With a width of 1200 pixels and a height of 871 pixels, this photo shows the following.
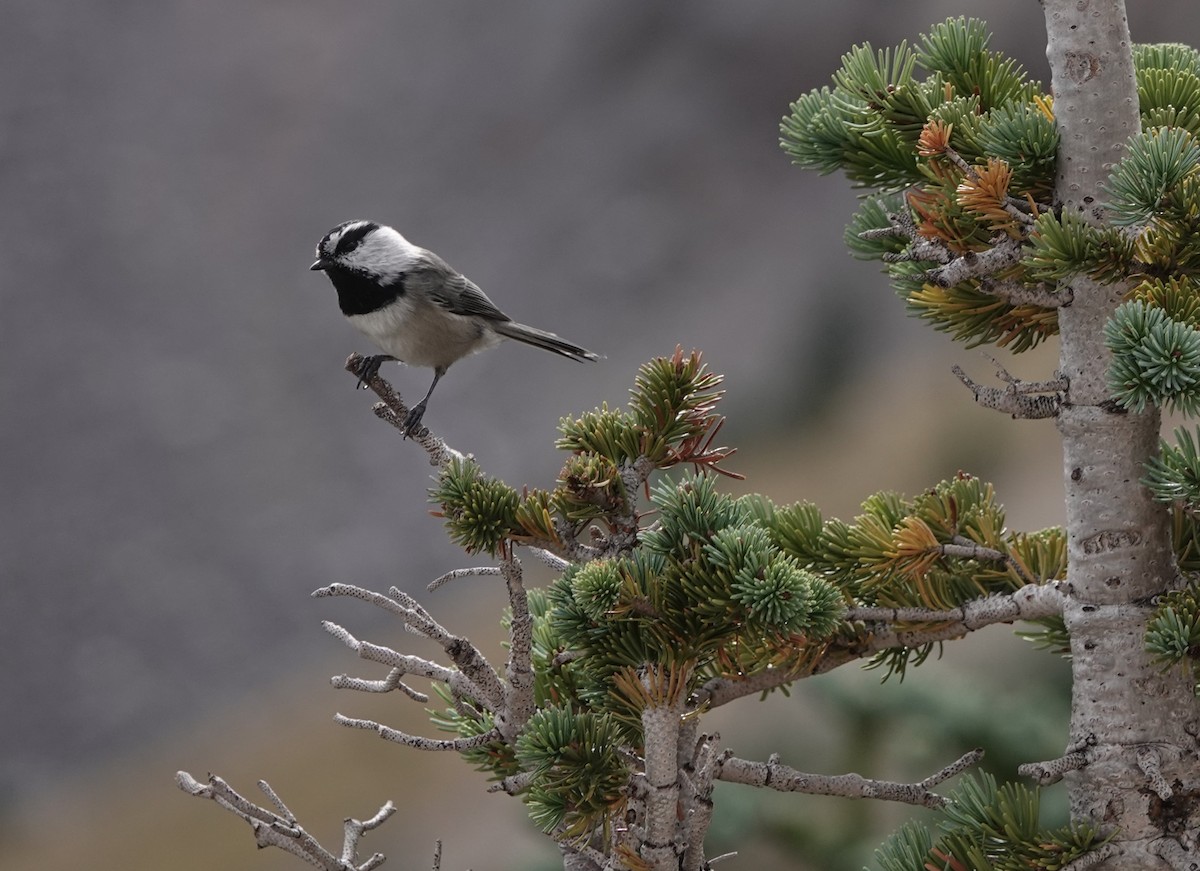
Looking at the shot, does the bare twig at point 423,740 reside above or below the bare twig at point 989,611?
below

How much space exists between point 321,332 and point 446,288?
Result: 602 inches

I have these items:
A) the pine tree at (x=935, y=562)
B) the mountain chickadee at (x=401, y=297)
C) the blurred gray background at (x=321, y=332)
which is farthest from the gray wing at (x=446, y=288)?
the blurred gray background at (x=321, y=332)

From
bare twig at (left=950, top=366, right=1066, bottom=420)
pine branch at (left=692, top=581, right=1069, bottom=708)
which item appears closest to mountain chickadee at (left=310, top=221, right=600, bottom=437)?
pine branch at (left=692, top=581, right=1069, bottom=708)

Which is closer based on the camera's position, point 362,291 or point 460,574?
point 460,574

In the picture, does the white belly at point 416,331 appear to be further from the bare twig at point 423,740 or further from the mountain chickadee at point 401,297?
the bare twig at point 423,740

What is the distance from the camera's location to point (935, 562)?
193cm

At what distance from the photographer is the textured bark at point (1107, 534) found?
66.3 inches

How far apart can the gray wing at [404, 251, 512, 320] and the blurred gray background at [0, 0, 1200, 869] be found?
560 cm

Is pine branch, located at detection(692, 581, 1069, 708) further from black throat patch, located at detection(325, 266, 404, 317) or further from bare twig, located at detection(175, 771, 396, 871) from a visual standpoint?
black throat patch, located at detection(325, 266, 404, 317)

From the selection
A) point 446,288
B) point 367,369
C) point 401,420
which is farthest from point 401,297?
point 401,420

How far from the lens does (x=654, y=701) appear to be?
1562 mm

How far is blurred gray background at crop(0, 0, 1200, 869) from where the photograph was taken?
12.7 metres

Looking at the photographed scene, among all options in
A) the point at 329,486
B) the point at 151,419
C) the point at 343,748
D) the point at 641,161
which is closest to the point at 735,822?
the point at 343,748

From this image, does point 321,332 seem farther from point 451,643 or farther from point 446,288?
point 451,643
